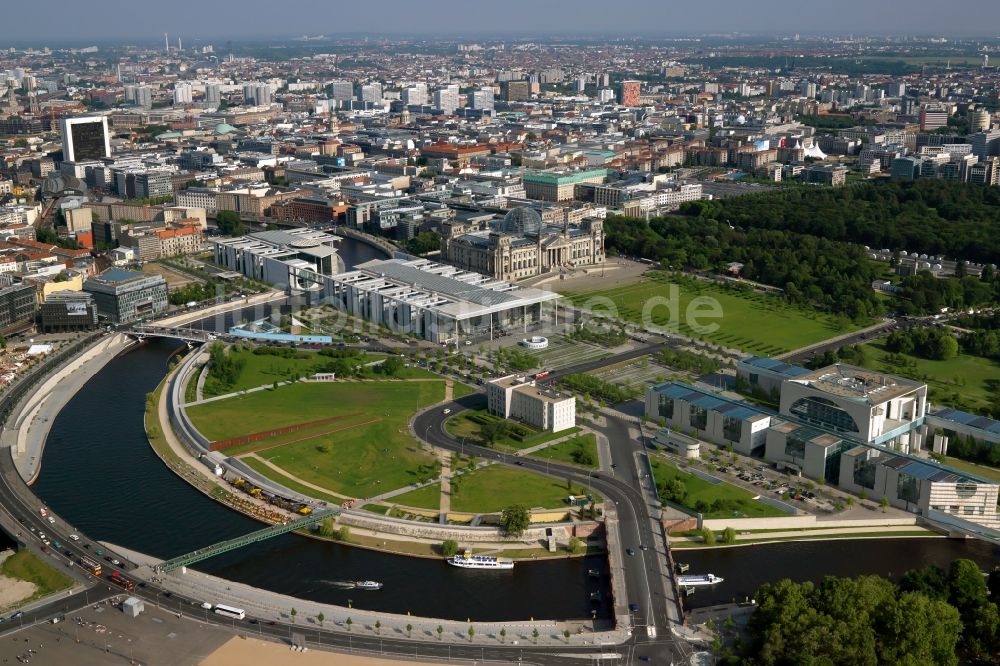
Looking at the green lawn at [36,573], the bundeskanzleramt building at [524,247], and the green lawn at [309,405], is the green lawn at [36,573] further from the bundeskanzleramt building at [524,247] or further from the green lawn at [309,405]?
the bundeskanzleramt building at [524,247]

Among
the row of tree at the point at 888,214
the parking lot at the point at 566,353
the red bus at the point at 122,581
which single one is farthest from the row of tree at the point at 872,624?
the row of tree at the point at 888,214

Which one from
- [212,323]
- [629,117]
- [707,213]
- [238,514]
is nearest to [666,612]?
[238,514]

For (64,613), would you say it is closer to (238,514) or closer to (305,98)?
(238,514)

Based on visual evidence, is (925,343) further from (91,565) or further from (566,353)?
(91,565)

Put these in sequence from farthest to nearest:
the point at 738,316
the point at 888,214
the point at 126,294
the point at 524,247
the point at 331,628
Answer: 1. the point at 888,214
2. the point at 524,247
3. the point at 738,316
4. the point at 126,294
5. the point at 331,628

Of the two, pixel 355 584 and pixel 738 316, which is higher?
pixel 738 316

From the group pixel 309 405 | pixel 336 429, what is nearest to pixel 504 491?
pixel 336 429
